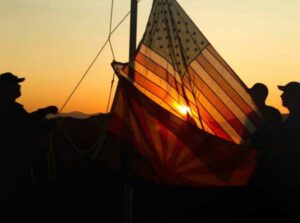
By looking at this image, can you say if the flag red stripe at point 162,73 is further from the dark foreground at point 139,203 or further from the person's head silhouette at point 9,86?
the person's head silhouette at point 9,86

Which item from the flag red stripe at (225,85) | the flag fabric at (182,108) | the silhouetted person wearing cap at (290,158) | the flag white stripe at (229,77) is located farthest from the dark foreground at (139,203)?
the flag white stripe at (229,77)

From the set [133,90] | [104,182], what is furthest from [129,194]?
[104,182]

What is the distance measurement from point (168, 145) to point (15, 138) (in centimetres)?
258

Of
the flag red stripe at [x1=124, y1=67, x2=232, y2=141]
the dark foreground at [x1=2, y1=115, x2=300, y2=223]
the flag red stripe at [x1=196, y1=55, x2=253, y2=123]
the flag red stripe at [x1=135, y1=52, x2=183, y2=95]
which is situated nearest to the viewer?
the flag red stripe at [x1=124, y1=67, x2=232, y2=141]

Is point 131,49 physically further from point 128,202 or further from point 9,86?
point 128,202

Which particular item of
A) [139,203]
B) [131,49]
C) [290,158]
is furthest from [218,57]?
[139,203]

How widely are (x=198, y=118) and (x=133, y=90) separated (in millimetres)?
1130

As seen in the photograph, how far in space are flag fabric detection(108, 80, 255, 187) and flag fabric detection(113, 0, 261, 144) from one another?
0.38 meters

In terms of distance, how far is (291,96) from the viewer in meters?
7.80

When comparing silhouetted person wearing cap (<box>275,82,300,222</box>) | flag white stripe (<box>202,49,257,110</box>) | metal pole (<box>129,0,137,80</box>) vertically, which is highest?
metal pole (<box>129,0,137,80</box>)

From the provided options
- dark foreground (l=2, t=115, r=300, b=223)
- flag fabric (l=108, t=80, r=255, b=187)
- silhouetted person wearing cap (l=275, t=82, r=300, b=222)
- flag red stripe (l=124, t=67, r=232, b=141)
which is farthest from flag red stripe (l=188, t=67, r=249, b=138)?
dark foreground (l=2, t=115, r=300, b=223)

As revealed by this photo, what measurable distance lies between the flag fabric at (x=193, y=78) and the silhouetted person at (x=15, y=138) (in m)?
1.89

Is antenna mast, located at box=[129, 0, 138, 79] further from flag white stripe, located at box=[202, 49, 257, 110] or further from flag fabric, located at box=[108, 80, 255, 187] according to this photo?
flag white stripe, located at box=[202, 49, 257, 110]

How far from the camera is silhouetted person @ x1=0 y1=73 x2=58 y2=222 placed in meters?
7.31
